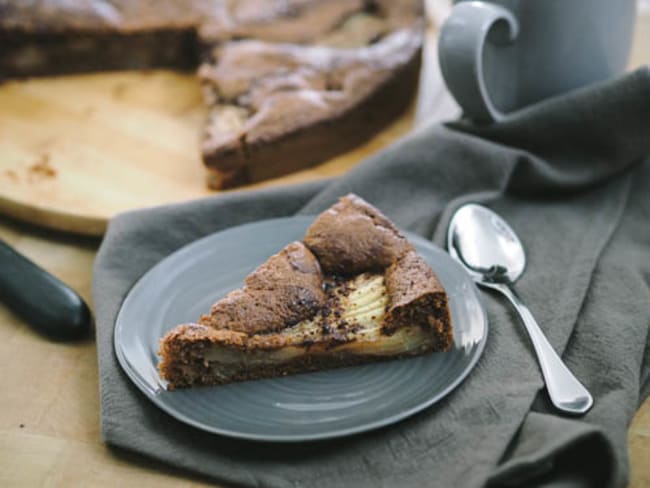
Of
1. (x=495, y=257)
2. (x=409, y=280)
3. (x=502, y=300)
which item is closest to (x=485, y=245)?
(x=495, y=257)

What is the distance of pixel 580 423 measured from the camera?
1.34m

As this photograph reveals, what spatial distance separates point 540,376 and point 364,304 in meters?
0.35

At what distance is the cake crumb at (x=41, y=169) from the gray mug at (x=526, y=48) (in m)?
1.06

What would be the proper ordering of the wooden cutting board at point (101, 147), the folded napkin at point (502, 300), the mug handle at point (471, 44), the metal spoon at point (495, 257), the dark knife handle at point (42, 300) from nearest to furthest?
the folded napkin at point (502, 300), the metal spoon at point (495, 257), the dark knife handle at point (42, 300), the mug handle at point (471, 44), the wooden cutting board at point (101, 147)

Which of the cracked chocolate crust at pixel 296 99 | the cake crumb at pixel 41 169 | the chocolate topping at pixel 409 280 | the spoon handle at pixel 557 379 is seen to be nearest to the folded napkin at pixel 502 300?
the spoon handle at pixel 557 379

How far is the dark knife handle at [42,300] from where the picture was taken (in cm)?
170

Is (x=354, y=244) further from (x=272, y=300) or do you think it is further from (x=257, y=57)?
(x=257, y=57)

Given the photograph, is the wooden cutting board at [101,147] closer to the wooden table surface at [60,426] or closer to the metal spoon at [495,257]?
the wooden table surface at [60,426]

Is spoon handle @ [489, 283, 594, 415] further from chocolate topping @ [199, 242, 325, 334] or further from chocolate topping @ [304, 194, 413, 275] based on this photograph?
chocolate topping @ [199, 242, 325, 334]

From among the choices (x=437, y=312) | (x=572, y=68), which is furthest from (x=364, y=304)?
(x=572, y=68)

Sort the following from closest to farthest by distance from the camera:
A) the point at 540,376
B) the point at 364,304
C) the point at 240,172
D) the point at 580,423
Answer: the point at 580,423, the point at 540,376, the point at 364,304, the point at 240,172

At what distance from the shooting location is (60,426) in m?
1.51

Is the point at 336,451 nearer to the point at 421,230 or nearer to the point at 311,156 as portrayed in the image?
the point at 421,230

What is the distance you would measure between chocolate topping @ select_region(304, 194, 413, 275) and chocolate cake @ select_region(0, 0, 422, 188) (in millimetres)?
583
